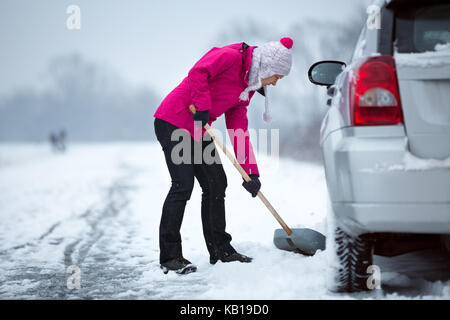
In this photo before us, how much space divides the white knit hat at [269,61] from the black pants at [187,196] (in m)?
0.56

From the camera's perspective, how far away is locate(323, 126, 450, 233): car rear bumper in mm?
1863

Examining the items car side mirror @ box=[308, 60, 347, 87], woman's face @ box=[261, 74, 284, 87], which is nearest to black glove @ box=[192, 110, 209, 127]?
woman's face @ box=[261, 74, 284, 87]

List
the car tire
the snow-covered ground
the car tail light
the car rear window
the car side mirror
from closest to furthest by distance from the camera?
the car tail light
the car rear window
the car tire
the snow-covered ground
the car side mirror

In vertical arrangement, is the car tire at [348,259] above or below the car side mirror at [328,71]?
below

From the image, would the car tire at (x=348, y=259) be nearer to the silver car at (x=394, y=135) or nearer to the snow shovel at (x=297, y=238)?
the silver car at (x=394, y=135)

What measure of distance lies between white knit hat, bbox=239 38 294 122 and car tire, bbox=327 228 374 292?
1306 millimetres

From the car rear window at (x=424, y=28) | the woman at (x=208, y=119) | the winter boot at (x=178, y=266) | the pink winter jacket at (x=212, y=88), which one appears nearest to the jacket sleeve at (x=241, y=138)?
the pink winter jacket at (x=212, y=88)

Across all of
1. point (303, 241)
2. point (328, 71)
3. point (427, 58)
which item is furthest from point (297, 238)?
point (427, 58)

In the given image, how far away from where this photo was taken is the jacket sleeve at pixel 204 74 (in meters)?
2.94

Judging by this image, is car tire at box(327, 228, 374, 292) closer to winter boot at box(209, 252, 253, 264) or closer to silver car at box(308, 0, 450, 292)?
silver car at box(308, 0, 450, 292)

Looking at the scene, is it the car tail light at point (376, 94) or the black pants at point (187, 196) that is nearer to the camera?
the car tail light at point (376, 94)

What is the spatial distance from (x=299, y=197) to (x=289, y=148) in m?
15.7

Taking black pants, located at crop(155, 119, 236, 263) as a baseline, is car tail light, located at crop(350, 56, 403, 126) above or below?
above

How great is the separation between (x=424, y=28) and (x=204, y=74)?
137 cm
